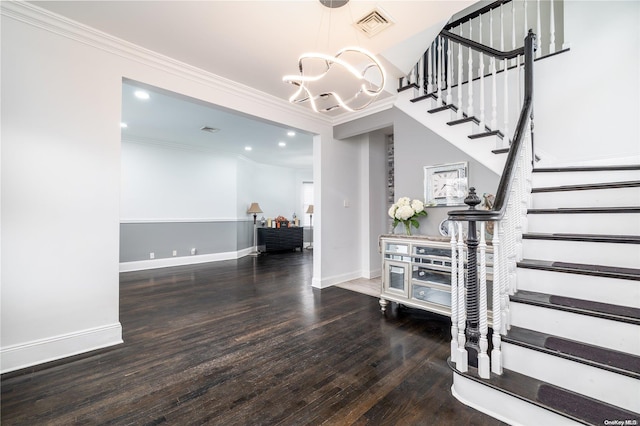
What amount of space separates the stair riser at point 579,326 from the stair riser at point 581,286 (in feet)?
0.72

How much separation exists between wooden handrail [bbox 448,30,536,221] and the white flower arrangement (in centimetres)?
125

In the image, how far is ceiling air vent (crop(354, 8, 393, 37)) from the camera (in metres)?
2.12

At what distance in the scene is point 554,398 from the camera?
1.32 m

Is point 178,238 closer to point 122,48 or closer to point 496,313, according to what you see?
point 122,48

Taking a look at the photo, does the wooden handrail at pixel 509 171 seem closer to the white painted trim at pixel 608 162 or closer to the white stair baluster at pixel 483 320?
the white stair baluster at pixel 483 320

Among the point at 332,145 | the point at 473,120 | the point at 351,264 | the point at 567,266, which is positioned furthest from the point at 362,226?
the point at 567,266

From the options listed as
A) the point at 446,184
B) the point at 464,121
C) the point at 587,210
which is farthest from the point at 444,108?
the point at 587,210

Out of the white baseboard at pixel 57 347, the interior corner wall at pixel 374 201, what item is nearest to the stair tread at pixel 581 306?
the interior corner wall at pixel 374 201

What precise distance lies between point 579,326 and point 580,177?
1489mm

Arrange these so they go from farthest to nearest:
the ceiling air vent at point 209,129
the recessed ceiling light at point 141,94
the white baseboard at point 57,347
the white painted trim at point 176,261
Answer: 1. the white painted trim at point 176,261
2. the ceiling air vent at point 209,129
3. the recessed ceiling light at point 141,94
4. the white baseboard at point 57,347

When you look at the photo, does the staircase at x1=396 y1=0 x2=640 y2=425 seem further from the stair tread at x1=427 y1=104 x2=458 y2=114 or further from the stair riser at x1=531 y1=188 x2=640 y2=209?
the stair tread at x1=427 y1=104 x2=458 y2=114

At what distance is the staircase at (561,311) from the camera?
4.25 ft

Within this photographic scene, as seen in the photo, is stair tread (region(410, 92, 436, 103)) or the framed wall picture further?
stair tread (region(410, 92, 436, 103))

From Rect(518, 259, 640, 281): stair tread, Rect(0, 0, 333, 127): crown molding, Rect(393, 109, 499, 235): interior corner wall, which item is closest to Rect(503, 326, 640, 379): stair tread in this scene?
Rect(518, 259, 640, 281): stair tread
